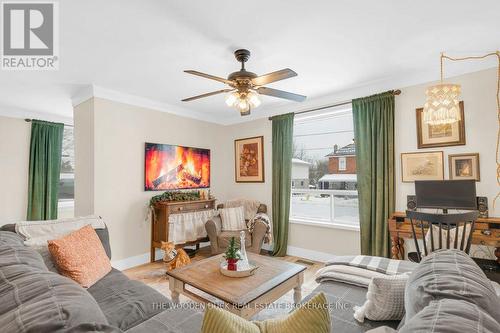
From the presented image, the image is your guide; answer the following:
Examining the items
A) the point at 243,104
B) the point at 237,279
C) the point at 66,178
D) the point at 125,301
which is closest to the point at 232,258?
the point at 237,279

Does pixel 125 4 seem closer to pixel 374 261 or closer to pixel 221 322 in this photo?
pixel 221 322

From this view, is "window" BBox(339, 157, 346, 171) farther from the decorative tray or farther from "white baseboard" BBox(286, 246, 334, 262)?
the decorative tray

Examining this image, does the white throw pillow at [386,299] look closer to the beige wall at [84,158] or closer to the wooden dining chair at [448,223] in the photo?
the wooden dining chair at [448,223]

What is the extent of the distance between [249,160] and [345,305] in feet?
11.7

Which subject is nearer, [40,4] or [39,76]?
[40,4]

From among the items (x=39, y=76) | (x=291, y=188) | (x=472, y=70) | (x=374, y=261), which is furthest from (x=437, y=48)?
(x=39, y=76)

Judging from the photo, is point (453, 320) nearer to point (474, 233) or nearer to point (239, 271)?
point (239, 271)

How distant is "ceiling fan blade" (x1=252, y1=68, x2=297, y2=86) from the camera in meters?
2.05

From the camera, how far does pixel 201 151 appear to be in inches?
194

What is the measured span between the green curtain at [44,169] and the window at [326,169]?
4583mm

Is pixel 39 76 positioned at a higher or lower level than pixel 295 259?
higher

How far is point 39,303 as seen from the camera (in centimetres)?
75

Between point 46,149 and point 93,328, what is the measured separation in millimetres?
5406

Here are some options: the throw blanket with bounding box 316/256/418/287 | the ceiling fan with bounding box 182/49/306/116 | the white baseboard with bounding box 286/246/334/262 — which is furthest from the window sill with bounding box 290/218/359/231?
the ceiling fan with bounding box 182/49/306/116
